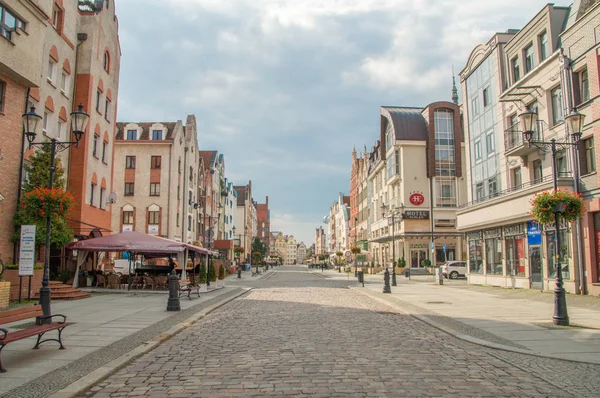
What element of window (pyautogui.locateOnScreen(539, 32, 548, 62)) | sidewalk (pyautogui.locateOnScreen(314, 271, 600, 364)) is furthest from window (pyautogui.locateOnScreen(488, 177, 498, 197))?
sidewalk (pyautogui.locateOnScreen(314, 271, 600, 364))

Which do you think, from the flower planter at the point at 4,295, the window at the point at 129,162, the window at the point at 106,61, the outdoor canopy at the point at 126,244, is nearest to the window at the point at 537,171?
the outdoor canopy at the point at 126,244

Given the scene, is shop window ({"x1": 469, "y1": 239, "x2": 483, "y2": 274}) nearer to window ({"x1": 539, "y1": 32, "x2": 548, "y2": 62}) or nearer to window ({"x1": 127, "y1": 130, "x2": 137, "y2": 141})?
window ({"x1": 539, "y1": 32, "x2": 548, "y2": 62})

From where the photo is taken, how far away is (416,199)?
181ft

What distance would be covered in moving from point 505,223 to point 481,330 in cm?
1727

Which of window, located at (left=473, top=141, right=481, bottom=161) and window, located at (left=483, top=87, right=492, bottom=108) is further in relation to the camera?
window, located at (left=473, top=141, right=481, bottom=161)

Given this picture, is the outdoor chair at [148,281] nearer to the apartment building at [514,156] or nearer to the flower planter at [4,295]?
the flower planter at [4,295]

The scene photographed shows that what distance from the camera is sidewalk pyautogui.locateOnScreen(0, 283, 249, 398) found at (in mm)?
6531

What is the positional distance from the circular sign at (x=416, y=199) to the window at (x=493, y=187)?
78.7ft

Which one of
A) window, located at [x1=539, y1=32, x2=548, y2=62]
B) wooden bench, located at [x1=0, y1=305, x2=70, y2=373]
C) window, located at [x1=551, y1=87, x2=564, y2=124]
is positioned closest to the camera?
wooden bench, located at [x1=0, y1=305, x2=70, y2=373]

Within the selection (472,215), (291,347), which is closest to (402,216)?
(472,215)

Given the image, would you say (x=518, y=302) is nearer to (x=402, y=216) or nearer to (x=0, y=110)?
(x=0, y=110)

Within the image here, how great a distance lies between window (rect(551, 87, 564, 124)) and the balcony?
0.67 meters

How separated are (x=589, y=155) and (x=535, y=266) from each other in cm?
670

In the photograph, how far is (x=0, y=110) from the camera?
18641 mm
